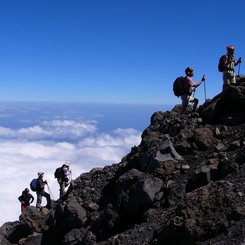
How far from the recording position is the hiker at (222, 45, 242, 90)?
68.1 feet

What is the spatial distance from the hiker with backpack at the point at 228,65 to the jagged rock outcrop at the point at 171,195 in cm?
67

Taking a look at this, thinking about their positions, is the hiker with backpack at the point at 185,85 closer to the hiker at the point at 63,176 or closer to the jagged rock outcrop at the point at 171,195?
the jagged rock outcrop at the point at 171,195

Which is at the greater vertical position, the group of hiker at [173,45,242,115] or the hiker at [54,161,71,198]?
the group of hiker at [173,45,242,115]

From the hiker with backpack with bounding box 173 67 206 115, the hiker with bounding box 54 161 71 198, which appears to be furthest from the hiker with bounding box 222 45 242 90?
the hiker with bounding box 54 161 71 198

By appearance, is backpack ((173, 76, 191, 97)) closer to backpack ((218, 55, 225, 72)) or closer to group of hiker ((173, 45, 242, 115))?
group of hiker ((173, 45, 242, 115))

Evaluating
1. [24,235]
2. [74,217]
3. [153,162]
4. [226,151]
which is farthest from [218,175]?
[24,235]

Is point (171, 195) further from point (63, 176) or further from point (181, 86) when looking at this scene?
point (63, 176)

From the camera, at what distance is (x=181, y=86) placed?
2100 cm

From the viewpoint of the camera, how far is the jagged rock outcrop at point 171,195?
11.5m

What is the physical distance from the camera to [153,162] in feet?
56.2

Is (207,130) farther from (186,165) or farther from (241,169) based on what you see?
(241,169)

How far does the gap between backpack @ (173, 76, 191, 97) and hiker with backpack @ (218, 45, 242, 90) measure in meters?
1.97

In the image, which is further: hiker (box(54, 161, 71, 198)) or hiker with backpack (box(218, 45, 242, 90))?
hiker (box(54, 161, 71, 198))

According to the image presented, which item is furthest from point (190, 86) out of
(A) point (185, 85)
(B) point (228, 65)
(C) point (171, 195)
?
(C) point (171, 195)
